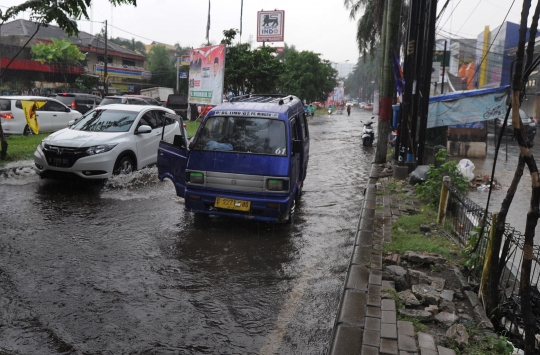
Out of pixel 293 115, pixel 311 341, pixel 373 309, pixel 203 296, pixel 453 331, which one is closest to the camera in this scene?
pixel 453 331

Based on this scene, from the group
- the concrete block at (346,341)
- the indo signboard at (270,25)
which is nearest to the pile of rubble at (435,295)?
the concrete block at (346,341)

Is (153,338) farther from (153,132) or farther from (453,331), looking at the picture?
(153,132)

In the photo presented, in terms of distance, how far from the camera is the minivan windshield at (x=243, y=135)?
731cm

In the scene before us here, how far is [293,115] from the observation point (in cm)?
823

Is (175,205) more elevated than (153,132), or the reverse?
(153,132)

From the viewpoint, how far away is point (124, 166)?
9.94m

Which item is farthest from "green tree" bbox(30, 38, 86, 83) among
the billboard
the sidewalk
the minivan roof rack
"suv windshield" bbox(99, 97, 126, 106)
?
the sidewalk

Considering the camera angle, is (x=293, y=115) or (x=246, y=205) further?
(x=293, y=115)

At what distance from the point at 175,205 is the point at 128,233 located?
6.13 ft

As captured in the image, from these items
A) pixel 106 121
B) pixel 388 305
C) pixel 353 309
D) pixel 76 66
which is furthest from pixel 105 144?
pixel 76 66

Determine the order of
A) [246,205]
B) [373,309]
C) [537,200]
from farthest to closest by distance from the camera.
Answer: [246,205], [373,309], [537,200]

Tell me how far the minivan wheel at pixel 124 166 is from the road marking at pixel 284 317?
217 inches

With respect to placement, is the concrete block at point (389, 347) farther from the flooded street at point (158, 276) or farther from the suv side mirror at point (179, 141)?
the suv side mirror at point (179, 141)

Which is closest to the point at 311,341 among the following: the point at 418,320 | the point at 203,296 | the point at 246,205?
the point at 418,320
